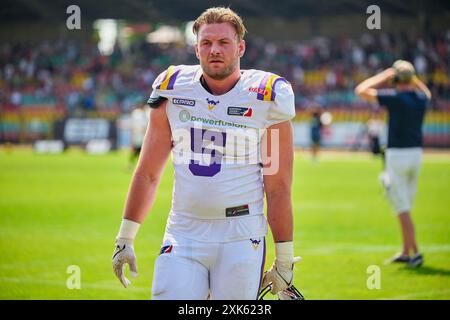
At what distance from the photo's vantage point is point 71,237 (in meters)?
13.0

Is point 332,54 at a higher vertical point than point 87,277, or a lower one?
higher

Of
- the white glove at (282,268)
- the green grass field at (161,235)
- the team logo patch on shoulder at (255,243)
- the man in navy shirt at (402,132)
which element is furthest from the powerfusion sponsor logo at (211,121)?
the man in navy shirt at (402,132)

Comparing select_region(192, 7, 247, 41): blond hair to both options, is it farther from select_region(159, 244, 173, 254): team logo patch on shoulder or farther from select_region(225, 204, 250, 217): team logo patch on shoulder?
select_region(159, 244, 173, 254): team logo patch on shoulder

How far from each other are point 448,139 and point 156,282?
1388 inches

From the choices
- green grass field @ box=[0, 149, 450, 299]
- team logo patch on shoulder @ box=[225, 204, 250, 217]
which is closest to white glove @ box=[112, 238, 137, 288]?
team logo patch on shoulder @ box=[225, 204, 250, 217]

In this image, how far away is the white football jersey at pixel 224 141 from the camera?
5.20 m

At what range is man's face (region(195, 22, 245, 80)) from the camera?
17.1ft

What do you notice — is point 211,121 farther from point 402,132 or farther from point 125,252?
point 402,132

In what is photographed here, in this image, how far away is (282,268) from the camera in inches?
214

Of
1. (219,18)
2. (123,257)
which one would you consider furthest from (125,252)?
(219,18)

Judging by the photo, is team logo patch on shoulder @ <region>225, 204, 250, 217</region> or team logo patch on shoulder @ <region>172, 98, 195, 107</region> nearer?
team logo patch on shoulder @ <region>225, 204, 250, 217</region>

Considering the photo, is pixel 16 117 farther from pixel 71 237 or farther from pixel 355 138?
pixel 71 237

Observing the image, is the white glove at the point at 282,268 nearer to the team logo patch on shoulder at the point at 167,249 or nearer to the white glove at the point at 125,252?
the team logo patch on shoulder at the point at 167,249
